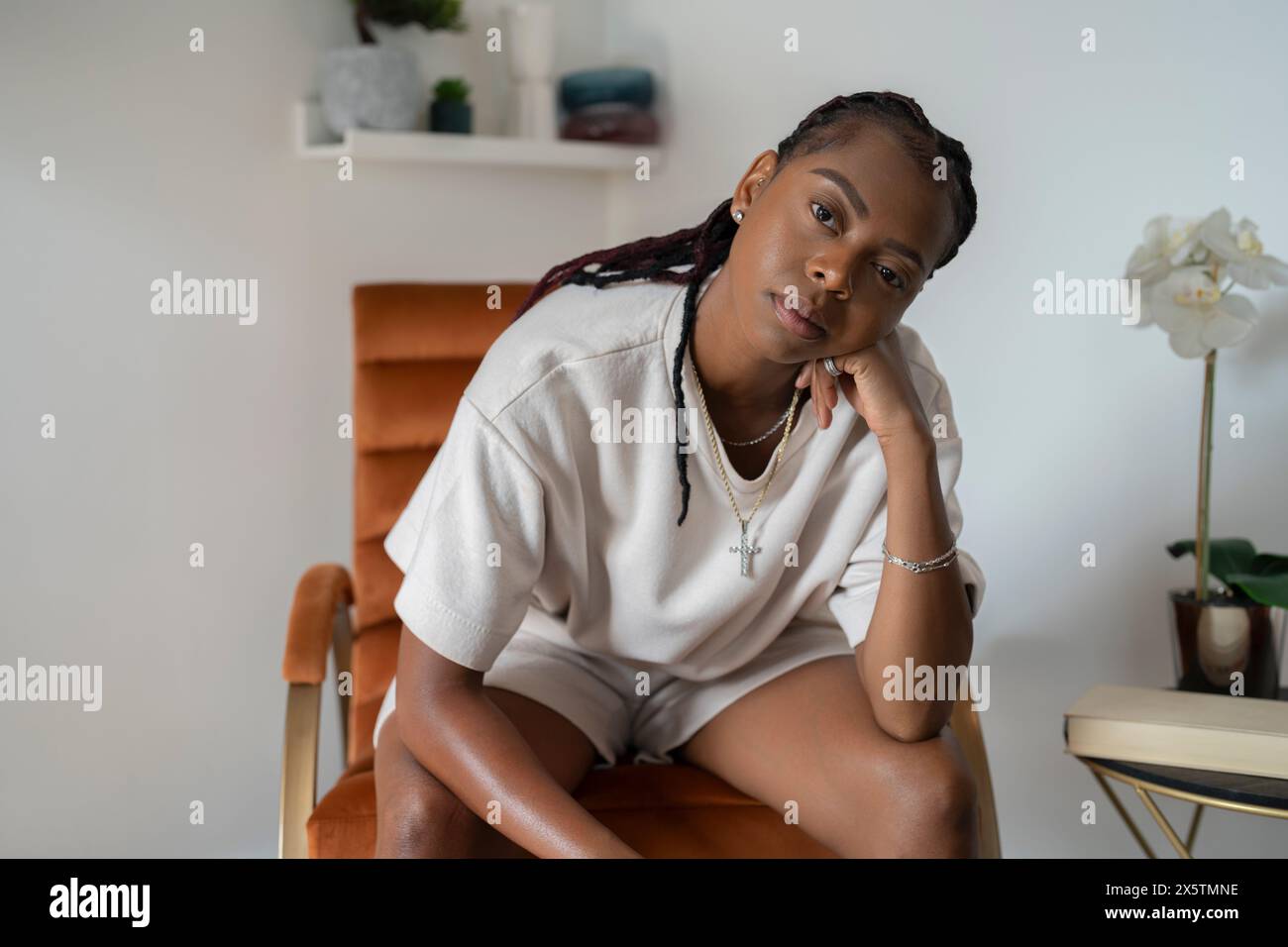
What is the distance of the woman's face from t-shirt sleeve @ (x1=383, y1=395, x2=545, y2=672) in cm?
24

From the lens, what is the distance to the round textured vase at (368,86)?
2080 mm

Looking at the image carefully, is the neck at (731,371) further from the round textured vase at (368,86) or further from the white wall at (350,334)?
the round textured vase at (368,86)

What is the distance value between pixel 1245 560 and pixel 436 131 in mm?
1469

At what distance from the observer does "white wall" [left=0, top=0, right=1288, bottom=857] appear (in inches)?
64.7

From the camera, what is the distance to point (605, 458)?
3.87 ft

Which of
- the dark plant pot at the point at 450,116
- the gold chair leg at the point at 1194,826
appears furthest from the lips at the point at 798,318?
the dark plant pot at the point at 450,116

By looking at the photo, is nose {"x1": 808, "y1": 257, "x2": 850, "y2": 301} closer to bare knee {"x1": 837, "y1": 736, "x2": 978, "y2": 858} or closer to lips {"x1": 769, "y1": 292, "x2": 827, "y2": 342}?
lips {"x1": 769, "y1": 292, "x2": 827, "y2": 342}

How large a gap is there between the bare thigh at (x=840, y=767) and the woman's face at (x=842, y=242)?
14.2 inches

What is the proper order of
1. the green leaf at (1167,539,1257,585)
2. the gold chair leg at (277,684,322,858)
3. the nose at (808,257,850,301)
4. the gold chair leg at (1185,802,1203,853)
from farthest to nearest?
1. the gold chair leg at (1185,802,1203,853)
2. the green leaf at (1167,539,1257,585)
3. the gold chair leg at (277,684,322,858)
4. the nose at (808,257,850,301)

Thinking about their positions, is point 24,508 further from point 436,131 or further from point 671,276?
point 671,276

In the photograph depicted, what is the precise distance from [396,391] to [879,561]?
2.65 feet

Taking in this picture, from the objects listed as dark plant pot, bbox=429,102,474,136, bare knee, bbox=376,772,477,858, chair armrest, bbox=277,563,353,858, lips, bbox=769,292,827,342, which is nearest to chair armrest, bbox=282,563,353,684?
chair armrest, bbox=277,563,353,858

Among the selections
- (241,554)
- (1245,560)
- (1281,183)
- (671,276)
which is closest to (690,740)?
(671,276)

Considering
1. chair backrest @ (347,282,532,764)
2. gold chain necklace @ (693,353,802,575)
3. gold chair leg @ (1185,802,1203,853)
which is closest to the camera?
gold chain necklace @ (693,353,802,575)
